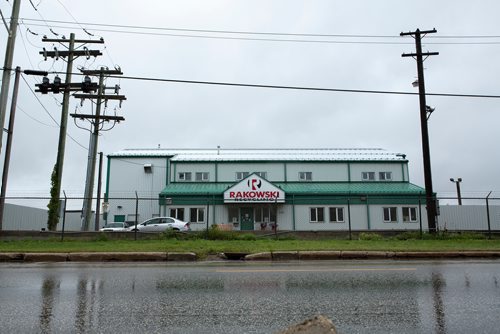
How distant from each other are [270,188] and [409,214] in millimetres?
12541

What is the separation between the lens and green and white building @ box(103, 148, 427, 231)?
36062 millimetres

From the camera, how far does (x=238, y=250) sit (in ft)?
42.0

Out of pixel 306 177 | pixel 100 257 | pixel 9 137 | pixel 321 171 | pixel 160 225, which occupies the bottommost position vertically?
pixel 100 257

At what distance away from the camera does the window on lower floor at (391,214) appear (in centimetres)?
3641

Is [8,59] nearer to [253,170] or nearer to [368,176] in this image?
[253,170]

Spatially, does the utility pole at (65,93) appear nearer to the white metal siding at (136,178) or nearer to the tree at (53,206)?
the tree at (53,206)

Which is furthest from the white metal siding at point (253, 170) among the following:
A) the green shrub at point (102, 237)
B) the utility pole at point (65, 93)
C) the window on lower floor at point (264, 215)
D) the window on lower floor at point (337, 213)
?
the green shrub at point (102, 237)

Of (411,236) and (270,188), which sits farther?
(270,188)

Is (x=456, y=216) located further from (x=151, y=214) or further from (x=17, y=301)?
(x=17, y=301)

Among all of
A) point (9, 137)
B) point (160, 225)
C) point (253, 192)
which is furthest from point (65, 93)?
point (253, 192)

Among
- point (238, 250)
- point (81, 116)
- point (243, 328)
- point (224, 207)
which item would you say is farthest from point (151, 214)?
point (243, 328)

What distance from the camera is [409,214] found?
36.9m

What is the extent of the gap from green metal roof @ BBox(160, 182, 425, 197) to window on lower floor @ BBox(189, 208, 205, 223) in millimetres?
1475

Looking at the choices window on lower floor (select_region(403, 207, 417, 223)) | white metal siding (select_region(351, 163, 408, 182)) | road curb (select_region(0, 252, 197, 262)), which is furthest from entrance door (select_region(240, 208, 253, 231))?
road curb (select_region(0, 252, 197, 262))
